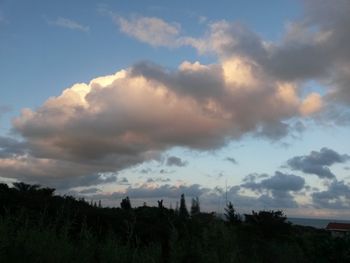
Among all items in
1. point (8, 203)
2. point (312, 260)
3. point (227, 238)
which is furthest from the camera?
point (8, 203)

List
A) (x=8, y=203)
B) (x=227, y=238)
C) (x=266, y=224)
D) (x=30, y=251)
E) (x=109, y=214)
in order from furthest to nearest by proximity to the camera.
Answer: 1. (x=266, y=224)
2. (x=109, y=214)
3. (x=8, y=203)
4. (x=227, y=238)
5. (x=30, y=251)

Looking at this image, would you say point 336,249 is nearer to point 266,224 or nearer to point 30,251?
point 30,251

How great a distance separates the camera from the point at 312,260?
14258mm

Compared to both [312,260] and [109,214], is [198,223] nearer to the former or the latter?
[312,260]

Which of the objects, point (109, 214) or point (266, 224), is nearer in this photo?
point (109, 214)

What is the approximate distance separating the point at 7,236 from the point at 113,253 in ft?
5.92

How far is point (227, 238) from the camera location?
33.0 feet

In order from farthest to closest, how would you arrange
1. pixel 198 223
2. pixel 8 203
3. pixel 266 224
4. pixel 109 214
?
pixel 266 224 < pixel 109 214 < pixel 8 203 < pixel 198 223

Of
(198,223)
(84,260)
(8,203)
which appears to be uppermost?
(8,203)

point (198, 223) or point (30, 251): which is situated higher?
point (198, 223)

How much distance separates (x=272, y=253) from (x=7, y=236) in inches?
296

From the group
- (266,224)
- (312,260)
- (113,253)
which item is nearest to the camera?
(113,253)

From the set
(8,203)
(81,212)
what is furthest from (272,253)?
(8,203)

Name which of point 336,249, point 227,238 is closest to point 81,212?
point 336,249
